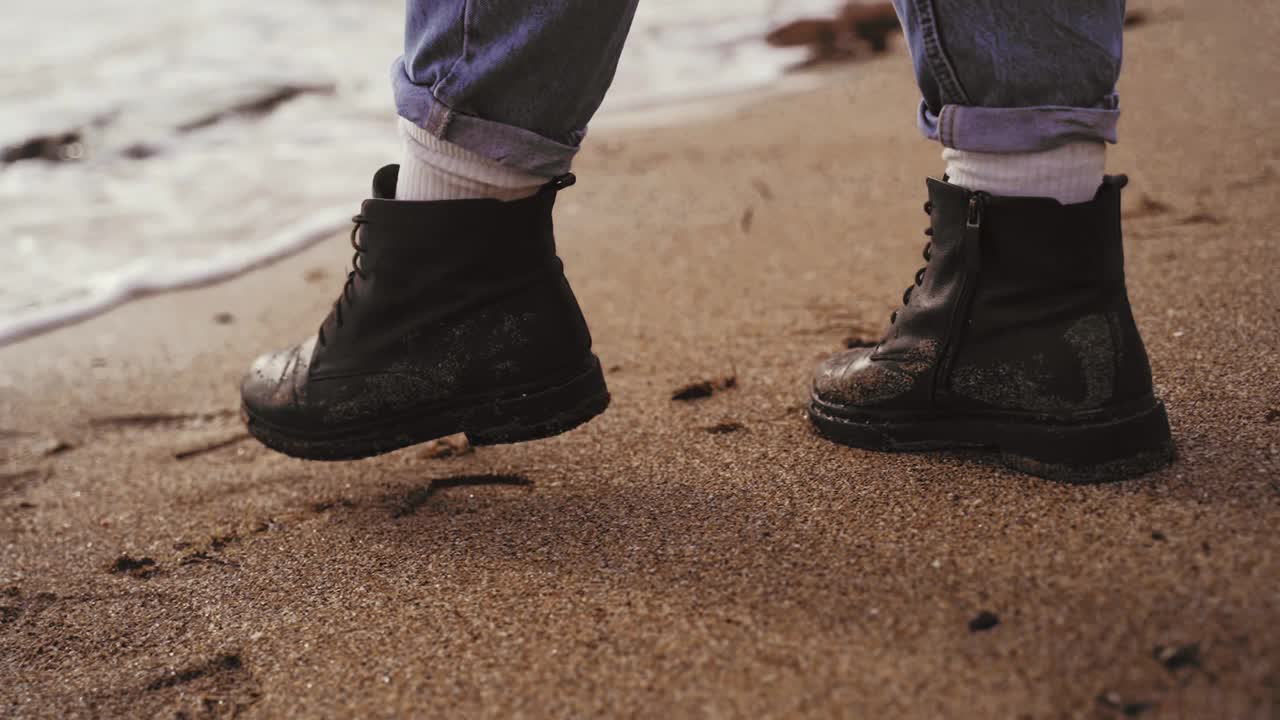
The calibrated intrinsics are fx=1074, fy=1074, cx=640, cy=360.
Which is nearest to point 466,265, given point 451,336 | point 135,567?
point 451,336

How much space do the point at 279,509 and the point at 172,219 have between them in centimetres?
225

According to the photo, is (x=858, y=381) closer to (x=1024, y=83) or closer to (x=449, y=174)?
(x=1024, y=83)

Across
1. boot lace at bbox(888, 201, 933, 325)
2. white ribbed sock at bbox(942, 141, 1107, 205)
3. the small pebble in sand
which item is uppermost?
white ribbed sock at bbox(942, 141, 1107, 205)

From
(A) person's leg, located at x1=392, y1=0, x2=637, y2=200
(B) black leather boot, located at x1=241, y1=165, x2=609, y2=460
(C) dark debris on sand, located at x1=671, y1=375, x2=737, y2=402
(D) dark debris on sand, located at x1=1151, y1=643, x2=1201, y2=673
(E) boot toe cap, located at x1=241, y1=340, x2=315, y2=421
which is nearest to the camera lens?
(D) dark debris on sand, located at x1=1151, y1=643, x2=1201, y2=673

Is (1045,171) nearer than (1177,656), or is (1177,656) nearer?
(1177,656)

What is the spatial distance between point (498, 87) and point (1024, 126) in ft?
2.04

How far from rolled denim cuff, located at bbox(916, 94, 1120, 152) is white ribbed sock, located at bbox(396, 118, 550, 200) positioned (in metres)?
0.54

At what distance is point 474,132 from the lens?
135 centimetres

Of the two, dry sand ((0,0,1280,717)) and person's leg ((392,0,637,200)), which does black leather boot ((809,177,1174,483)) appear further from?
person's leg ((392,0,637,200))

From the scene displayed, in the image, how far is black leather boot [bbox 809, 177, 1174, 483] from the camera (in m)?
1.26

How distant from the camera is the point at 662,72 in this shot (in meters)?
5.03

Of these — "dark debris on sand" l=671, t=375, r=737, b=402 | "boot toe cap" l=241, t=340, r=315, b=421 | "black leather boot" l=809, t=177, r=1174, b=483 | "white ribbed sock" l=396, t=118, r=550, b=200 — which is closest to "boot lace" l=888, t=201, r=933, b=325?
"black leather boot" l=809, t=177, r=1174, b=483

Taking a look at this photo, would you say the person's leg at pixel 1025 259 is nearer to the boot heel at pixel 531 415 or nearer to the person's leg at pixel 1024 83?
the person's leg at pixel 1024 83

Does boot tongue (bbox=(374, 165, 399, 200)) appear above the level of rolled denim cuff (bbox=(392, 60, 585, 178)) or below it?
below
